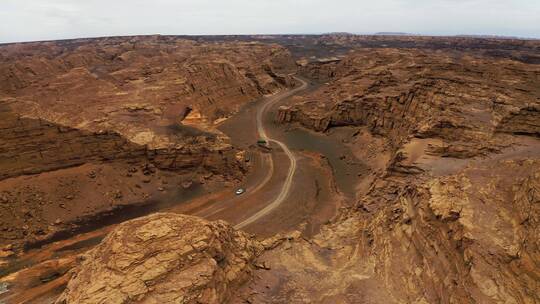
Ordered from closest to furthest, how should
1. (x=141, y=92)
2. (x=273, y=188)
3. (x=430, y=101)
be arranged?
(x=273, y=188) < (x=430, y=101) < (x=141, y=92)

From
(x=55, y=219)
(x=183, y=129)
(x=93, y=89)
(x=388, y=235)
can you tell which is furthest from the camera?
(x=93, y=89)

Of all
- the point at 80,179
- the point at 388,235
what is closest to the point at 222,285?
the point at 388,235

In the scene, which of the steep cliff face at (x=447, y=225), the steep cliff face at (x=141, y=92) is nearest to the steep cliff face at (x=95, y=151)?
the steep cliff face at (x=141, y=92)

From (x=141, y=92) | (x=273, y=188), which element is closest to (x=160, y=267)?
(x=273, y=188)

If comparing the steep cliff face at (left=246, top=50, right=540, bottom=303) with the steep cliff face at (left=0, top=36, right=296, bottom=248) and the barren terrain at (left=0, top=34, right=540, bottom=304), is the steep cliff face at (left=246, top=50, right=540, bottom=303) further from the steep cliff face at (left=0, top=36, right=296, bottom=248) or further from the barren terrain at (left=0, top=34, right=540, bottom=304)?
the steep cliff face at (left=0, top=36, right=296, bottom=248)

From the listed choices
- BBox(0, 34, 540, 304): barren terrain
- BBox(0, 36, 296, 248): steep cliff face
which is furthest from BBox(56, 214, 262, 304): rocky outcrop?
BBox(0, 36, 296, 248): steep cliff face

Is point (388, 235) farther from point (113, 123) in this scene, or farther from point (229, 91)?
point (229, 91)

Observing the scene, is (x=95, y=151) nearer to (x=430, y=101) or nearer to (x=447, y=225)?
(x=447, y=225)

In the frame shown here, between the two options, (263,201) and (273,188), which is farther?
(273,188)
